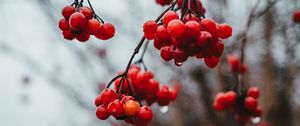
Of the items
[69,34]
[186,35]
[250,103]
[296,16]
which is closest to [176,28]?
[186,35]

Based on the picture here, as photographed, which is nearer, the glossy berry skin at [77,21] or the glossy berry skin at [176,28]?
the glossy berry skin at [176,28]

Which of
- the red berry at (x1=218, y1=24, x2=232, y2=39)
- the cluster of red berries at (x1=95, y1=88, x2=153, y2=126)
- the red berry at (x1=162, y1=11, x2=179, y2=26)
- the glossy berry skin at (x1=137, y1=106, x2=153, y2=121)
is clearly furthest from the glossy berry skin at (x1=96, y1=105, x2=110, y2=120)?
the red berry at (x1=218, y1=24, x2=232, y2=39)

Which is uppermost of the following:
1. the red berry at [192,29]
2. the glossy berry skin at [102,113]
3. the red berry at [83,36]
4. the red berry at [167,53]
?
the red berry at [83,36]

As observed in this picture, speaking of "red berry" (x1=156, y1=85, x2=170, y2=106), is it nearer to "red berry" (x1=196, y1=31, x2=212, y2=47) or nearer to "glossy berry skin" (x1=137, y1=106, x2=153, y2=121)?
"glossy berry skin" (x1=137, y1=106, x2=153, y2=121)

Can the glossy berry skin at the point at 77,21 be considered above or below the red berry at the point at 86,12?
below

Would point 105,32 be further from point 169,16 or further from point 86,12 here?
point 169,16

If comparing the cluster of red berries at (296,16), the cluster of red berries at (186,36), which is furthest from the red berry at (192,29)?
the cluster of red berries at (296,16)

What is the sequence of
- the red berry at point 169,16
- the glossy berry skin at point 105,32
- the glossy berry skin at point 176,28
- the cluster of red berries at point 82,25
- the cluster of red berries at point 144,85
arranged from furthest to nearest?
1. the cluster of red berries at point 144,85
2. the glossy berry skin at point 105,32
3. the cluster of red berries at point 82,25
4. the red berry at point 169,16
5. the glossy berry skin at point 176,28

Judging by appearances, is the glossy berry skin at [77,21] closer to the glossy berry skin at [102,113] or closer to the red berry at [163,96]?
the glossy berry skin at [102,113]
